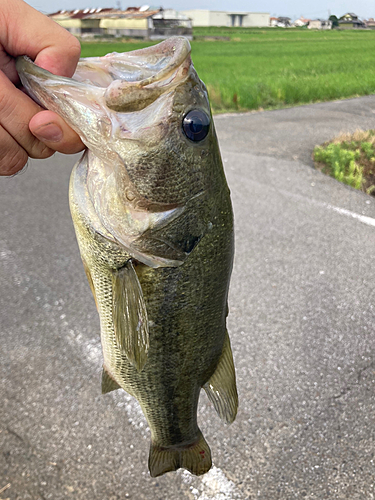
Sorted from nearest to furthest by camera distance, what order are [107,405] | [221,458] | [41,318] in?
[221,458]
[107,405]
[41,318]

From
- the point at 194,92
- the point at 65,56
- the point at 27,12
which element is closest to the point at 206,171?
the point at 194,92

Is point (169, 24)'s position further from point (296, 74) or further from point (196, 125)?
point (196, 125)

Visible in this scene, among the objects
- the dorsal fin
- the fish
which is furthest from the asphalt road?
the fish

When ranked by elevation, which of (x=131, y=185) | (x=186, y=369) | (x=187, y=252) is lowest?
(x=186, y=369)

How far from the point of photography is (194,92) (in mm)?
1032

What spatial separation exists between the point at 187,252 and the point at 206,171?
0.70ft

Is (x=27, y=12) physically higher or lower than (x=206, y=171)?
higher

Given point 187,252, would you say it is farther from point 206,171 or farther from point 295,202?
point 295,202

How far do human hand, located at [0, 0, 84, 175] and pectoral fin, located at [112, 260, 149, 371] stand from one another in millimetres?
357

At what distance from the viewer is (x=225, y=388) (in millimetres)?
1397

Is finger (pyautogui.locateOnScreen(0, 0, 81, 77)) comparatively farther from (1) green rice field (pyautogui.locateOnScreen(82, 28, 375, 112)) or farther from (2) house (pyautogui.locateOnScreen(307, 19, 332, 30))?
(2) house (pyautogui.locateOnScreen(307, 19, 332, 30))

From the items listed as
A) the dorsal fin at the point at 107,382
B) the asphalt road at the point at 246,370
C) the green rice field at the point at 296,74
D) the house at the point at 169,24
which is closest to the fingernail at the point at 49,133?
the dorsal fin at the point at 107,382

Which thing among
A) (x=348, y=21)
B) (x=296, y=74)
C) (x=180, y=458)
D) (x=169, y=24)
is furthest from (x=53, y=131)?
(x=169, y=24)

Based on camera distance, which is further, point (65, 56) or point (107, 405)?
point (107, 405)
